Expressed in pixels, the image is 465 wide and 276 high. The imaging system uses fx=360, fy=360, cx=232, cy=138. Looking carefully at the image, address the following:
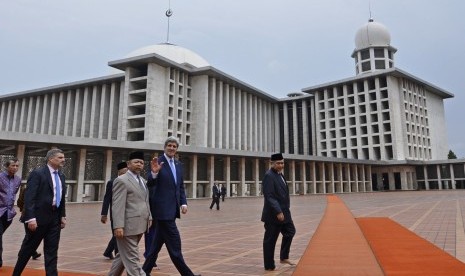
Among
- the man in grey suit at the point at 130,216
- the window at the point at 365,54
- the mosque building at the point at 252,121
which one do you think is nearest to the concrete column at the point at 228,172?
the mosque building at the point at 252,121

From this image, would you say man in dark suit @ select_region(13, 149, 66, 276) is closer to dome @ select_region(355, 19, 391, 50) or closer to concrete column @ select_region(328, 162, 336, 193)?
concrete column @ select_region(328, 162, 336, 193)

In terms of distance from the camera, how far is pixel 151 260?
4.31 m

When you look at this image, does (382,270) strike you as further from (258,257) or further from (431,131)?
(431,131)

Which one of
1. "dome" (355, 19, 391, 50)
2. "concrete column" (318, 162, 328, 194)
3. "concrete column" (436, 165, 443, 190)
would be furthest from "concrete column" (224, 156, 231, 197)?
"dome" (355, 19, 391, 50)

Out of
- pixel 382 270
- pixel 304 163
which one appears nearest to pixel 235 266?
pixel 382 270

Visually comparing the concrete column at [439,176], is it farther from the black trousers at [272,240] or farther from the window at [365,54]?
the black trousers at [272,240]

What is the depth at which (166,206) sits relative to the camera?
4320mm

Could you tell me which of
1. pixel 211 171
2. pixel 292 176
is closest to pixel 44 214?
pixel 211 171

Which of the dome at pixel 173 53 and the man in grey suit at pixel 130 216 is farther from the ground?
the dome at pixel 173 53

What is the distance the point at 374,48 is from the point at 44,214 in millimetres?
65012

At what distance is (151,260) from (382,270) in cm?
291

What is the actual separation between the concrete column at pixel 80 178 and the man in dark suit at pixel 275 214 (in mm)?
21975

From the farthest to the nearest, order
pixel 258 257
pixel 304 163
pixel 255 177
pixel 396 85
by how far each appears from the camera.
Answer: pixel 396 85, pixel 304 163, pixel 255 177, pixel 258 257

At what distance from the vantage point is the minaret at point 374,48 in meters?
61.2
